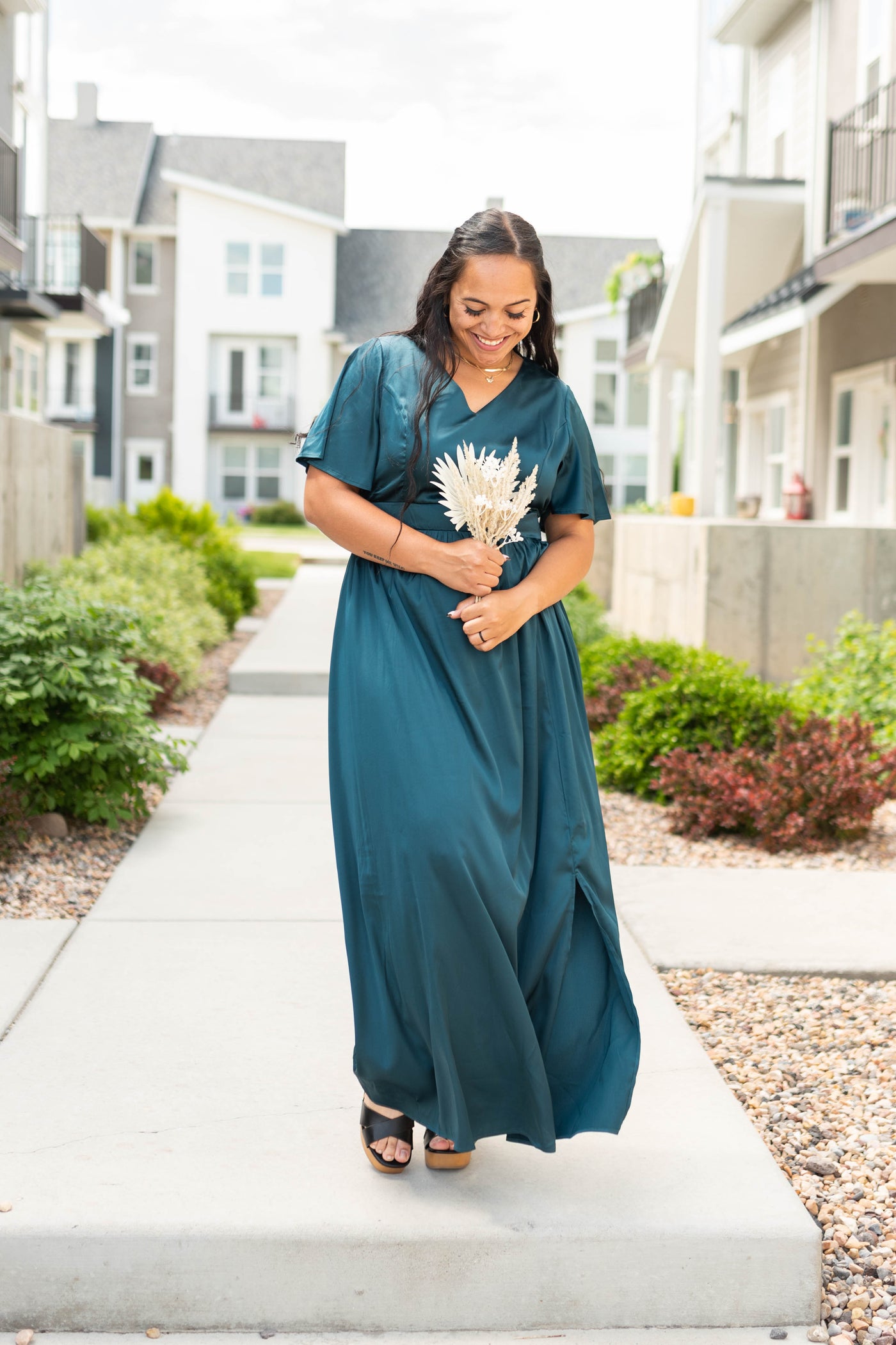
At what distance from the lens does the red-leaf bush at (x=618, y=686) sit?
7281 millimetres

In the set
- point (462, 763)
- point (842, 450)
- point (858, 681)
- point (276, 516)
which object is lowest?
point (858, 681)

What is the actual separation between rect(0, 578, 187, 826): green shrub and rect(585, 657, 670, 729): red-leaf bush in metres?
2.76

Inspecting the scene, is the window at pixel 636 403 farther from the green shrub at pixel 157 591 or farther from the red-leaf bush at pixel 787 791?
the red-leaf bush at pixel 787 791

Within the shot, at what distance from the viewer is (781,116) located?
1554 centimetres

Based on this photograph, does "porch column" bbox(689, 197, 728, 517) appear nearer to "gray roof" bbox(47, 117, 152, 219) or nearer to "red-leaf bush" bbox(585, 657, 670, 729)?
"red-leaf bush" bbox(585, 657, 670, 729)

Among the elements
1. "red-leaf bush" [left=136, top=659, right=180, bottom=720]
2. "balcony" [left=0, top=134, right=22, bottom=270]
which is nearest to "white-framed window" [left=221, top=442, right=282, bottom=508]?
"balcony" [left=0, top=134, right=22, bottom=270]

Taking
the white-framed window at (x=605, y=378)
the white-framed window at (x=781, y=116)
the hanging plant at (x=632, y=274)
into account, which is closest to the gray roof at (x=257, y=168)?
the white-framed window at (x=605, y=378)

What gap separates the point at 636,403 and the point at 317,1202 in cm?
3871

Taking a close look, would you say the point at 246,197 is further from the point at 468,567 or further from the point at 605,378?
the point at 468,567

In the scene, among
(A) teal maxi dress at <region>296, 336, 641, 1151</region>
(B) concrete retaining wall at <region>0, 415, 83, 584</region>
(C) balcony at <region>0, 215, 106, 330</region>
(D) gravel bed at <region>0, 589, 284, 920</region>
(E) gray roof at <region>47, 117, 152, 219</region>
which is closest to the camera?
(A) teal maxi dress at <region>296, 336, 641, 1151</region>

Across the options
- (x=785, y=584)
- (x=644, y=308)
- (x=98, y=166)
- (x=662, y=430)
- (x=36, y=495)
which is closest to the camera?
(x=785, y=584)

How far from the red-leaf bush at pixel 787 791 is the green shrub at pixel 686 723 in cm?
33

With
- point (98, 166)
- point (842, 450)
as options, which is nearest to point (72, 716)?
point (842, 450)

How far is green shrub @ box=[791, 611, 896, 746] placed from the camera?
7066 mm
